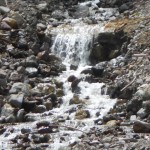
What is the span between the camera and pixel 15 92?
1345 centimetres

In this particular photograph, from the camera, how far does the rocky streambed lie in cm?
1038

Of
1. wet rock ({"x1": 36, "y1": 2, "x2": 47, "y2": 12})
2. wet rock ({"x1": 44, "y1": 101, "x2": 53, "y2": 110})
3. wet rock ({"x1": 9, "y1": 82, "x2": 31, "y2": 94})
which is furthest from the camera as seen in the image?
wet rock ({"x1": 36, "y1": 2, "x2": 47, "y2": 12})

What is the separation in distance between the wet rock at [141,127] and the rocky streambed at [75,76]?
0.9 inches

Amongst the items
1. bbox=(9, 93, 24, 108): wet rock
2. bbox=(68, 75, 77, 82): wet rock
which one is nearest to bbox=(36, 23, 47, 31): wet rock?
bbox=(68, 75, 77, 82): wet rock

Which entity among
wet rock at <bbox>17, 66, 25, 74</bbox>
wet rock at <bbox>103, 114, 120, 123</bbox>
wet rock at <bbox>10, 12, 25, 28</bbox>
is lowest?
wet rock at <bbox>103, 114, 120, 123</bbox>

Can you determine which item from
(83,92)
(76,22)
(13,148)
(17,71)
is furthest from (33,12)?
(13,148)

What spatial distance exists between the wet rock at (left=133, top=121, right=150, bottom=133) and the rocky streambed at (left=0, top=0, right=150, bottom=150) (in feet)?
0.07

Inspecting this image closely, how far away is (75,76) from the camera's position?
50.2ft

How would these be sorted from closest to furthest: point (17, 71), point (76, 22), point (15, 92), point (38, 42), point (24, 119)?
point (24, 119), point (15, 92), point (17, 71), point (38, 42), point (76, 22)

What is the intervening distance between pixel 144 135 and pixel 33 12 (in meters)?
10.7

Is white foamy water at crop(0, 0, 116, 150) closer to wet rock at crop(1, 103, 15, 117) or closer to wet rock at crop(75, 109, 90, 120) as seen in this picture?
wet rock at crop(75, 109, 90, 120)

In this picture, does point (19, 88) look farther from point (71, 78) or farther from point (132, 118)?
point (132, 118)

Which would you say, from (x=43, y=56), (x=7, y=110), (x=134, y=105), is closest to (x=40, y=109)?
(x=7, y=110)

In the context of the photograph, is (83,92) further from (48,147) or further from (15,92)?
(48,147)
